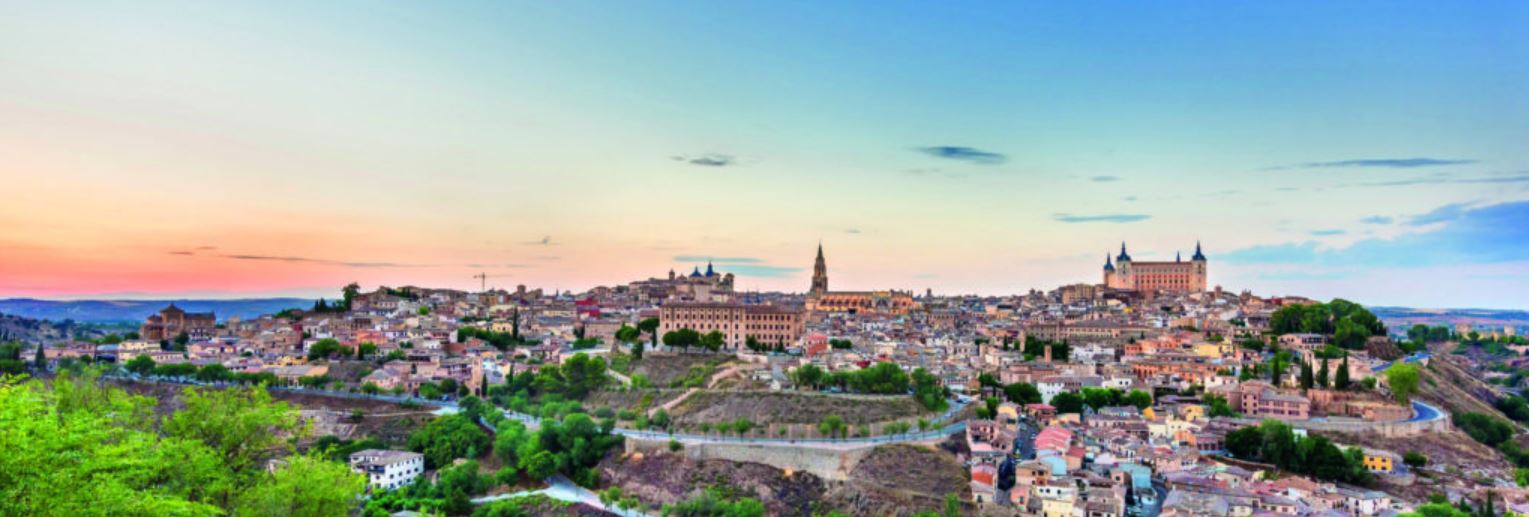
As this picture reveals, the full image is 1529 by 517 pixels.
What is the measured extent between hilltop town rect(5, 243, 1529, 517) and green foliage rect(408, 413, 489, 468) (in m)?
0.09

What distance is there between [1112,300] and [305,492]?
76.0 m

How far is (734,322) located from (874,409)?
65.4 feet

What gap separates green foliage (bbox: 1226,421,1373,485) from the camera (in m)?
31.6

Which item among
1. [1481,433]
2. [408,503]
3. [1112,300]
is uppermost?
[1112,300]

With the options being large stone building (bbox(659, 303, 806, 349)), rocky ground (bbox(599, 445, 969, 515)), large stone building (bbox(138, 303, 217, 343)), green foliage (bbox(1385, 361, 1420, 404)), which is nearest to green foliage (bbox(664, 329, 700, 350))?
large stone building (bbox(659, 303, 806, 349))

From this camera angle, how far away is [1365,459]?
32.6m

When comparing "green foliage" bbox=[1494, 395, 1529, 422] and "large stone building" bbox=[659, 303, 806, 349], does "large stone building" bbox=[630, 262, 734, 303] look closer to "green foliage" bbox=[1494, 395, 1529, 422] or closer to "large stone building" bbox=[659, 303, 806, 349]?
"large stone building" bbox=[659, 303, 806, 349]

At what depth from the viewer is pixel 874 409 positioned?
3819cm

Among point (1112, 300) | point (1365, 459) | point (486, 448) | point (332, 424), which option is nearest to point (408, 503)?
point (486, 448)

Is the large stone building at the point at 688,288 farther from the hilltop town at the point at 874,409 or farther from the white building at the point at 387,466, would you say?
the white building at the point at 387,466

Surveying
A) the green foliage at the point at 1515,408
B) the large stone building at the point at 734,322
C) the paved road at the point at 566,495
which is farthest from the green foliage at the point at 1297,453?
the large stone building at the point at 734,322

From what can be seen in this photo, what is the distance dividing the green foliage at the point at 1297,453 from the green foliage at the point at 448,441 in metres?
27.0

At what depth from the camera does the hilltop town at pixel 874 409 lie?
3136 centimetres

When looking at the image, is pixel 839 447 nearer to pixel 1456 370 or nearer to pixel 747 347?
pixel 747 347
